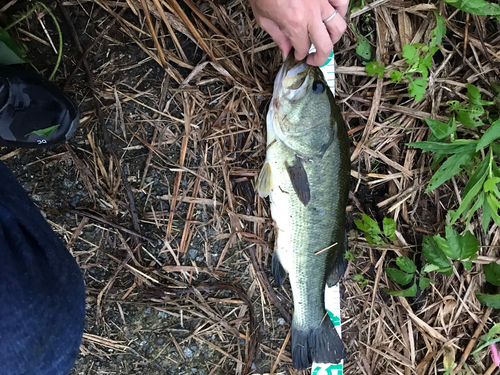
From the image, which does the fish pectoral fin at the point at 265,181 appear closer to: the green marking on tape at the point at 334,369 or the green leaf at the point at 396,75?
the green leaf at the point at 396,75

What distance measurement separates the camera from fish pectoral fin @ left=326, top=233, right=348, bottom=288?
2348 millimetres

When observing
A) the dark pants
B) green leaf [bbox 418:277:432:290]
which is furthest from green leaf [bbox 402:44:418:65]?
the dark pants

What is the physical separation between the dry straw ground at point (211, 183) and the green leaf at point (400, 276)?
0.15 m

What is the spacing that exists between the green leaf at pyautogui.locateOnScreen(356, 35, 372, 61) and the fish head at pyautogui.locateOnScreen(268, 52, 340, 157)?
510 mm

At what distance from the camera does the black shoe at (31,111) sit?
6.88ft

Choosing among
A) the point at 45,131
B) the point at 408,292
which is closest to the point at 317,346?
the point at 408,292

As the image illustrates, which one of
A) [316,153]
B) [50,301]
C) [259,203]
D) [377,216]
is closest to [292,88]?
[316,153]

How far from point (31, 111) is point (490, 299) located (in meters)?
3.51

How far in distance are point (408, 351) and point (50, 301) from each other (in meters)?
2.57

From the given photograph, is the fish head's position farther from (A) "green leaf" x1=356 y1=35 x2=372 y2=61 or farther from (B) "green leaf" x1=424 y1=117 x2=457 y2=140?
(B) "green leaf" x1=424 y1=117 x2=457 y2=140

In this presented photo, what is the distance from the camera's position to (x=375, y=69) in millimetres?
2330

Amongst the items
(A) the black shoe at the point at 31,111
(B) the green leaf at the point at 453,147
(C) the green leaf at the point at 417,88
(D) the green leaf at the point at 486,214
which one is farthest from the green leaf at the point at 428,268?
(A) the black shoe at the point at 31,111

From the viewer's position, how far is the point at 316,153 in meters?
2.17

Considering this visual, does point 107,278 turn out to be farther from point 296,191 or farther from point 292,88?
point 292,88
